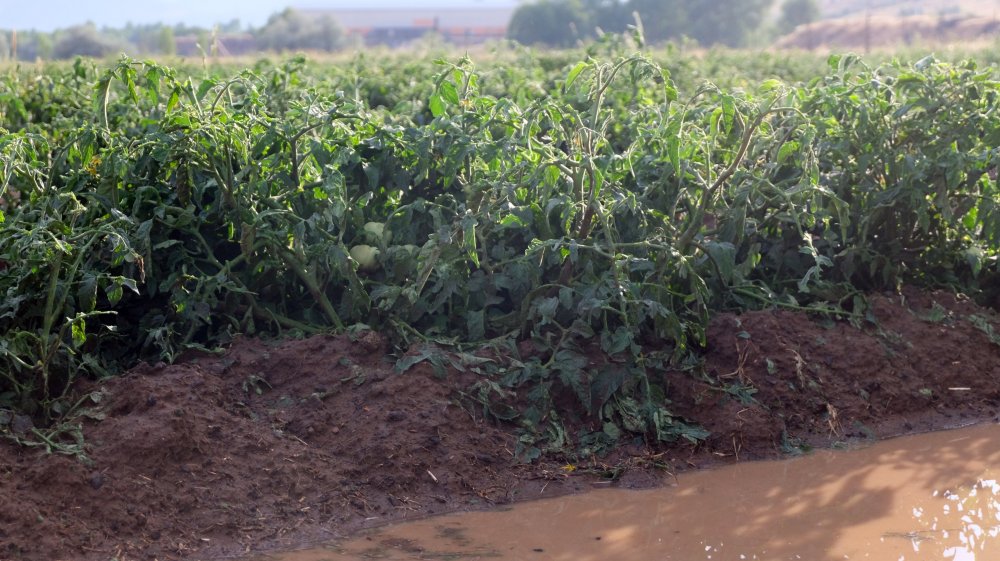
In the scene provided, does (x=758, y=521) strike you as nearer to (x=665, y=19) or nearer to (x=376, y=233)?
(x=376, y=233)

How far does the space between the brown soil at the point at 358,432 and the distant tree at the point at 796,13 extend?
61295mm

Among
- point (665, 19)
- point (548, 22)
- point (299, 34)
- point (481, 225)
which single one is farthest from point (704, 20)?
point (481, 225)

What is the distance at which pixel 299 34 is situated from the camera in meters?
59.2

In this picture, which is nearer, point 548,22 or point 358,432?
point 358,432

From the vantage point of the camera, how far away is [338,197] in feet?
A: 13.2

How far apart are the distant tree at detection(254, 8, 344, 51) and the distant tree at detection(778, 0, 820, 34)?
25.4 m

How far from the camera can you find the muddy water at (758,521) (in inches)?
124

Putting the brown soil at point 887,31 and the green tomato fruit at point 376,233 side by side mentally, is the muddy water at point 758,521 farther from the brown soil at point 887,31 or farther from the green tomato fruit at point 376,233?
the brown soil at point 887,31

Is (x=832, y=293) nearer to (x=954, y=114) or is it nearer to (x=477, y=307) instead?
(x=954, y=114)

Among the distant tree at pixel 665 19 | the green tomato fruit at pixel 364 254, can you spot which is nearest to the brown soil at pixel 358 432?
the green tomato fruit at pixel 364 254

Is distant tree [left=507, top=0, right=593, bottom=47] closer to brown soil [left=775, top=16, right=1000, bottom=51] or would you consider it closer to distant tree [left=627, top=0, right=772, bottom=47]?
distant tree [left=627, top=0, right=772, bottom=47]

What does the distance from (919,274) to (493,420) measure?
92.3 inches

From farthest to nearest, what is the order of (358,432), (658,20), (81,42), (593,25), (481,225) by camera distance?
(593,25) → (658,20) → (81,42) → (481,225) → (358,432)

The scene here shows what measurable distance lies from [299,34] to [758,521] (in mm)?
58873
